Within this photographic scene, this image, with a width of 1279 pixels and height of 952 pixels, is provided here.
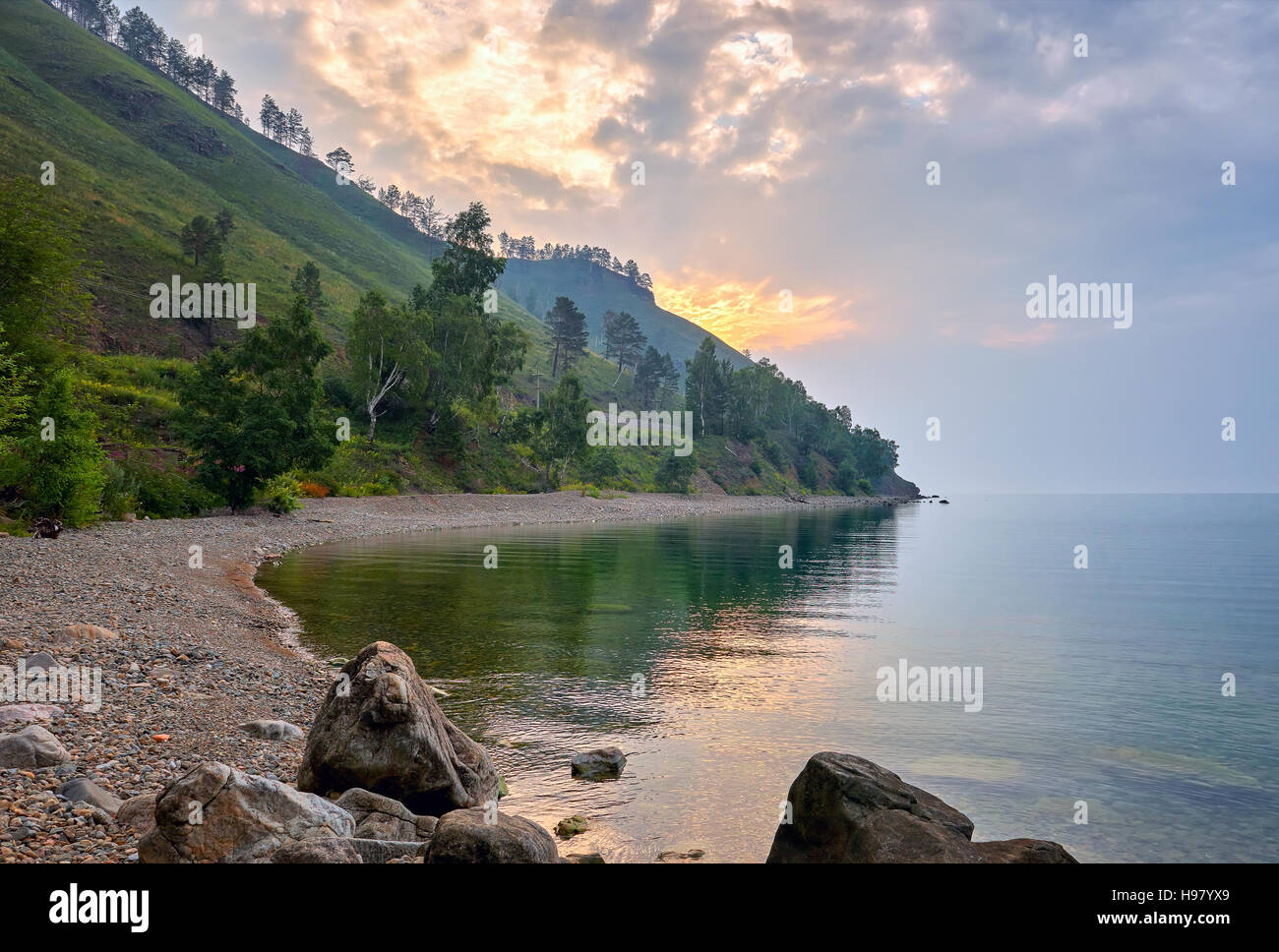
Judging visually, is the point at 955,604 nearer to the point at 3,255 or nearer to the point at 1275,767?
the point at 1275,767

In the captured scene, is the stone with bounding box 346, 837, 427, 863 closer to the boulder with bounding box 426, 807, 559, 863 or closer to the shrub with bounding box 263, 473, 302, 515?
the boulder with bounding box 426, 807, 559, 863

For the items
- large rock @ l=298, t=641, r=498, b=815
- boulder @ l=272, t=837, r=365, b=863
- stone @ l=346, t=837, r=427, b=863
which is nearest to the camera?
boulder @ l=272, t=837, r=365, b=863

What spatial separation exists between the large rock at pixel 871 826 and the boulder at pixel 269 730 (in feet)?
29.7

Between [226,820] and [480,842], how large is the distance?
2.83 metres

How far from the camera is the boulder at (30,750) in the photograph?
9.59 m

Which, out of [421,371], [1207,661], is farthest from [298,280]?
[1207,661]

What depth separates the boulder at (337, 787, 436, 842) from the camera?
9.55 meters

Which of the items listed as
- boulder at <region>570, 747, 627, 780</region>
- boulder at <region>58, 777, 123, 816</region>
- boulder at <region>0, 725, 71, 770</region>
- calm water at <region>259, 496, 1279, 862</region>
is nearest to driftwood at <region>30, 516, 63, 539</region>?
calm water at <region>259, 496, 1279, 862</region>

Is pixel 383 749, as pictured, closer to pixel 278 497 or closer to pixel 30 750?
pixel 30 750

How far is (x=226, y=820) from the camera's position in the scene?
800 cm

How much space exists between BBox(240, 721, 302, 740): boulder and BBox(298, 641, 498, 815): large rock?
2.28 meters
